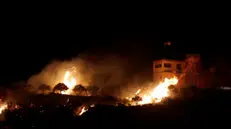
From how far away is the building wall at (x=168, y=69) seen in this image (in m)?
38.3

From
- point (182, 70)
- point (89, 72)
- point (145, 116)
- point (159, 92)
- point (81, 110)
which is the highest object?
point (89, 72)

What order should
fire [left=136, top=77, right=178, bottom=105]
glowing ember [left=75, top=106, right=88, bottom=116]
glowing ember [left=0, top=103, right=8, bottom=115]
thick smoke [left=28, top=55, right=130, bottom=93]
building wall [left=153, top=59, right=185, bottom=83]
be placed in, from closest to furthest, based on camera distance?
glowing ember [left=75, top=106, right=88, bottom=116], glowing ember [left=0, top=103, right=8, bottom=115], fire [left=136, top=77, right=178, bottom=105], building wall [left=153, top=59, right=185, bottom=83], thick smoke [left=28, top=55, right=130, bottom=93]

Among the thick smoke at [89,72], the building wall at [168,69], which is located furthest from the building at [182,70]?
the thick smoke at [89,72]

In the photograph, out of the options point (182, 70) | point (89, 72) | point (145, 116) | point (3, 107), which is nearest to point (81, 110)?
point (145, 116)

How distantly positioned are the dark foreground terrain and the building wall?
815 centimetres

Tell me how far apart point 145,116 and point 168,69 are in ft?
43.6

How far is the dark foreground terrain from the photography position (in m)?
24.9

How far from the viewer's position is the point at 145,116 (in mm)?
26422

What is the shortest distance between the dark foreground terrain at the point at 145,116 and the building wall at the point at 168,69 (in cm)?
815

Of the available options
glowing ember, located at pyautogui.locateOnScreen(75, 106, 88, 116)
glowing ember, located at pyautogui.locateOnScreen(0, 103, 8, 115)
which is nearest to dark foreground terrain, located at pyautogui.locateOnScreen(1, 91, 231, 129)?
glowing ember, located at pyautogui.locateOnScreen(75, 106, 88, 116)

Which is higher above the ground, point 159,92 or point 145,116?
point 159,92

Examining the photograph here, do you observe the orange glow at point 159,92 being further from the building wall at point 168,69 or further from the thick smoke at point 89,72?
the thick smoke at point 89,72

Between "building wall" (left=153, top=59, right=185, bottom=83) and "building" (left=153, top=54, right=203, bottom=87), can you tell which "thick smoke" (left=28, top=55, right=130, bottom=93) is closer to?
"building wall" (left=153, top=59, right=185, bottom=83)

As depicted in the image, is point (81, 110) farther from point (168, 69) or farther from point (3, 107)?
point (168, 69)
